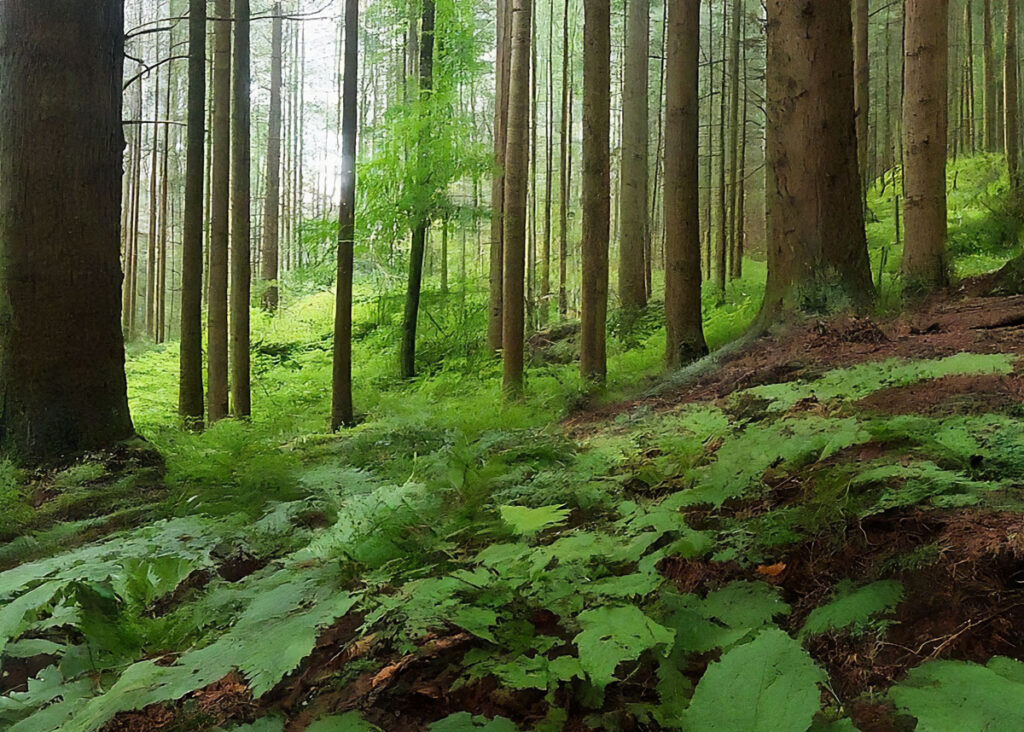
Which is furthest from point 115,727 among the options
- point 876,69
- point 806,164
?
point 876,69

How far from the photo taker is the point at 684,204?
6992mm

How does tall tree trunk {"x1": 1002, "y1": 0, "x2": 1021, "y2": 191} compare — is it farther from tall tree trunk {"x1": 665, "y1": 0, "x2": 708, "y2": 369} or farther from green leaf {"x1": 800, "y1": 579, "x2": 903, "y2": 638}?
green leaf {"x1": 800, "y1": 579, "x2": 903, "y2": 638}

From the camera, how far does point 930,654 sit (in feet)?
4.38

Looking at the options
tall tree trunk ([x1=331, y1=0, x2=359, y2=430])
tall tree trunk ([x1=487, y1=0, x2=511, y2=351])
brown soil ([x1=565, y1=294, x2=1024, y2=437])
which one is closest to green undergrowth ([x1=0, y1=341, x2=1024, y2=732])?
brown soil ([x1=565, y1=294, x2=1024, y2=437])

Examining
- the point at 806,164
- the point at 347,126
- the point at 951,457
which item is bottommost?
the point at 951,457

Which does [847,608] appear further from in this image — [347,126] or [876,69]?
[876,69]

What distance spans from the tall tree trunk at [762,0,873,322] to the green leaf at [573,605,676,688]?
170 inches

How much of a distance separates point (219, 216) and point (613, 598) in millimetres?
8737

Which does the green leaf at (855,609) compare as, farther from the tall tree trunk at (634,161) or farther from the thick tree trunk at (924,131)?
the tall tree trunk at (634,161)

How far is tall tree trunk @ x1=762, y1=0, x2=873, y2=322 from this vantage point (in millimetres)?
5133

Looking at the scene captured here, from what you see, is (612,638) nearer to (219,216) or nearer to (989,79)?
(219,216)

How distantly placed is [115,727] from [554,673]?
3.72 ft

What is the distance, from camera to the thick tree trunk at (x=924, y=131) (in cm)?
737

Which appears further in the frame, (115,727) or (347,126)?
(347,126)
